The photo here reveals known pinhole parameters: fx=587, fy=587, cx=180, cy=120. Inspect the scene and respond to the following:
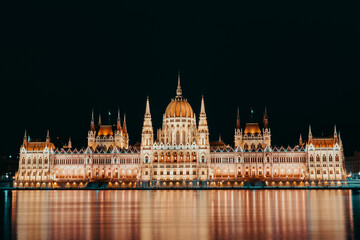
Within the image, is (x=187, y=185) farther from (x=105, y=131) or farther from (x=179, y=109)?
(x=105, y=131)

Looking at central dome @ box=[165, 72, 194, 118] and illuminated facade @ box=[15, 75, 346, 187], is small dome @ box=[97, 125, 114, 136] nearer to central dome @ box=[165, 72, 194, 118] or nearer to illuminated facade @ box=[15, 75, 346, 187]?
illuminated facade @ box=[15, 75, 346, 187]

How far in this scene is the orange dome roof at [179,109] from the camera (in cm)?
18375

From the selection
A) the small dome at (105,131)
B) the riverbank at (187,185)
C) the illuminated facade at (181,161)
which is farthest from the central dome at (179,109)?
the riverbank at (187,185)

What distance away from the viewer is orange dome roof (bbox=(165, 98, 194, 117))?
184m

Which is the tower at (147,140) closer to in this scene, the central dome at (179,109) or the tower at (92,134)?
the central dome at (179,109)

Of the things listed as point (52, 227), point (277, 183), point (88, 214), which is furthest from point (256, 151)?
point (52, 227)

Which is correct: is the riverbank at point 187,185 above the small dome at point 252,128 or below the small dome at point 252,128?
below

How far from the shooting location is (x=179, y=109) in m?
184

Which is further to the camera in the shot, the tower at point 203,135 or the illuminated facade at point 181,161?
the tower at point 203,135

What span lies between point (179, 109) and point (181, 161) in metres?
18.1

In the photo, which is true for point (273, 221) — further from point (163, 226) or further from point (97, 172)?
point (97, 172)

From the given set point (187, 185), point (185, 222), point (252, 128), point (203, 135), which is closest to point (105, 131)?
point (203, 135)

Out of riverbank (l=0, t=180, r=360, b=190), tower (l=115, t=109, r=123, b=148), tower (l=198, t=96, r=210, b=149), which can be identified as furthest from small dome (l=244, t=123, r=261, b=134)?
tower (l=115, t=109, r=123, b=148)

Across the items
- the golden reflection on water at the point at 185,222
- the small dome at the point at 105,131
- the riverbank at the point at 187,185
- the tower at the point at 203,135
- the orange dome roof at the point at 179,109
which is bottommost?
the golden reflection on water at the point at 185,222
